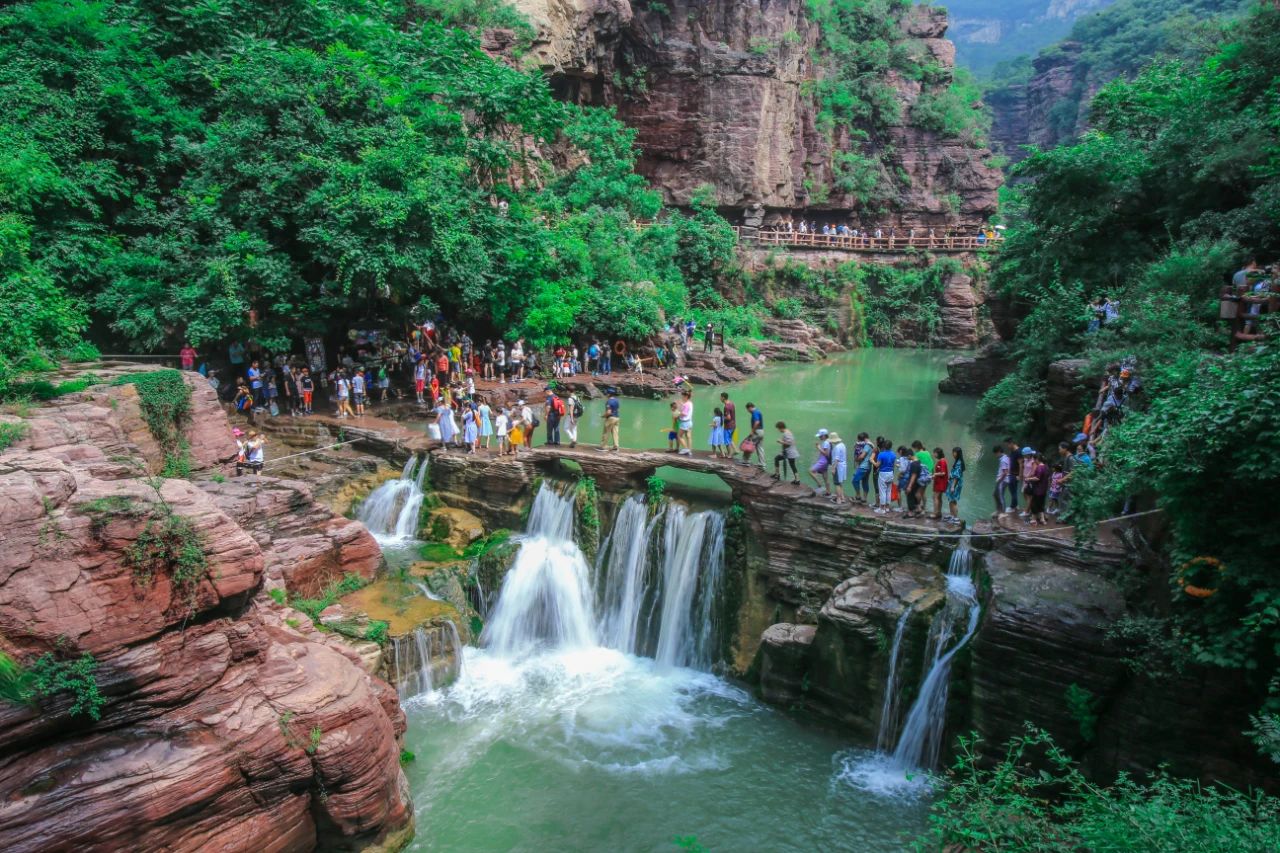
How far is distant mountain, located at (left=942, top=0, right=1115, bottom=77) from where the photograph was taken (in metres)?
85.6

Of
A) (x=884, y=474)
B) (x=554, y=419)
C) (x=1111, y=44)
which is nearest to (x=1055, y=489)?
(x=884, y=474)

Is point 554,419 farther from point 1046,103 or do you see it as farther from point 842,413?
point 1046,103

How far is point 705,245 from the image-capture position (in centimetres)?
3259

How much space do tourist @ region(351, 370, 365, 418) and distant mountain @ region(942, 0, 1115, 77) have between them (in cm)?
8270

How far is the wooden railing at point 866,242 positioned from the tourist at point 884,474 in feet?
85.3

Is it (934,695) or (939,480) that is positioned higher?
(939,480)

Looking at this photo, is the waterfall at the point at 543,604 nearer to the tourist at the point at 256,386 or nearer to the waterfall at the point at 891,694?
the waterfall at the point at 891,694

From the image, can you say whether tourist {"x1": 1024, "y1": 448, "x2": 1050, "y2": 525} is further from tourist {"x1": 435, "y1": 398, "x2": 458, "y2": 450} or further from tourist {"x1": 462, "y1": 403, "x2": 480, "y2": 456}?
tourist {"x1": 435, "y1": 398, "x2": 458, "y2": 450}

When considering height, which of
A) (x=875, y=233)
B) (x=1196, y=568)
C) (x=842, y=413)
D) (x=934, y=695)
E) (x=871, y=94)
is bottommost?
(x=934, y=695)

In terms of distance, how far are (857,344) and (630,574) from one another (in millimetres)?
25744

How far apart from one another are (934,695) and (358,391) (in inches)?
532

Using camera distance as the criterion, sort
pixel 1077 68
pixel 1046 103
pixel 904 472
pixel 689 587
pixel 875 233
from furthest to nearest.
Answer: pixel 1046 103 < pixel 1077 68 < pixel 875 233 < pixel 689 587 < pixel 904 472

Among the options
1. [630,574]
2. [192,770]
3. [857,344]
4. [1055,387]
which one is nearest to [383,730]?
[192,770]

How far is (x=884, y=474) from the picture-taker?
1159 cm
